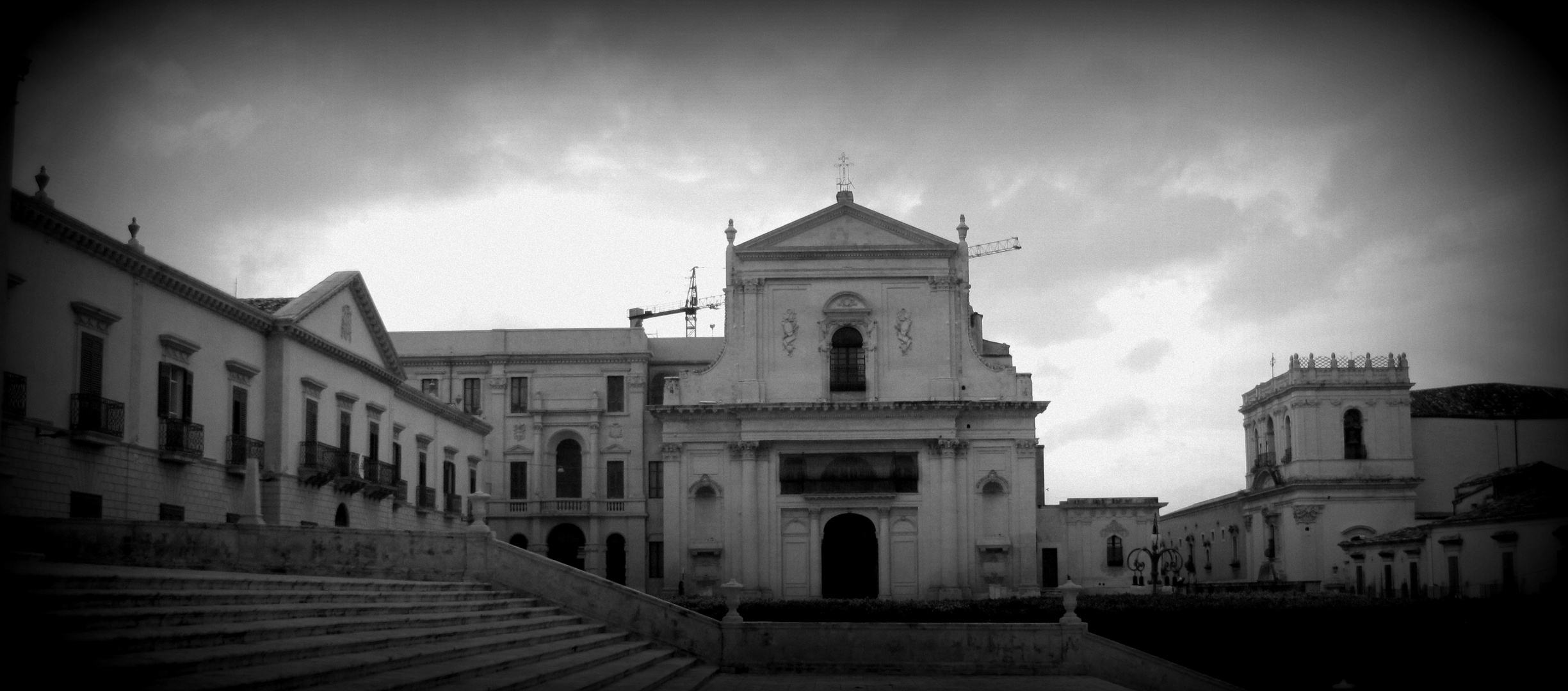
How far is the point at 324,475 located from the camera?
35.1 metres

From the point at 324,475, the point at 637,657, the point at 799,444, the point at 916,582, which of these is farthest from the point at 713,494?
the point at 637,657

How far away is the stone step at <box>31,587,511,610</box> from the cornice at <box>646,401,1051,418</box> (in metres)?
23.6

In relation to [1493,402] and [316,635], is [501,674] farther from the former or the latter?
[1493,402]

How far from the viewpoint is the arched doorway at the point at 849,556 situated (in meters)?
46.2

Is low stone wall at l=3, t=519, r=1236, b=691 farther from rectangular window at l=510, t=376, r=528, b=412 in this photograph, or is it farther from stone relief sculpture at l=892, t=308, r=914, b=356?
rectangular window at l=510, t=376, r=528, b=412

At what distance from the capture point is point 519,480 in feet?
175

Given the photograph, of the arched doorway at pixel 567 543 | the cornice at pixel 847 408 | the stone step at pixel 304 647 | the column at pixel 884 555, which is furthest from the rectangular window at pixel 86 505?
the arched doorway at pixel 567 543

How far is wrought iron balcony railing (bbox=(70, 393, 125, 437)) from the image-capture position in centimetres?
2512

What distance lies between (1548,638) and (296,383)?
1058 inches

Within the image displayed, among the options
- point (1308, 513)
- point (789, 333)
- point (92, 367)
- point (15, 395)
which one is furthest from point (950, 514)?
point (15, 395)

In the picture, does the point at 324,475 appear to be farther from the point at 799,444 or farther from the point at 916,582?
A: the point at 916,582

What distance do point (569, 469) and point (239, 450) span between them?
22464mm

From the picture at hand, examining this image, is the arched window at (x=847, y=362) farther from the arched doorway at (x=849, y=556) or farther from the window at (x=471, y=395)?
the window at (x=471, y=395)

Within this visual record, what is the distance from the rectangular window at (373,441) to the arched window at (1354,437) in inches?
1368
